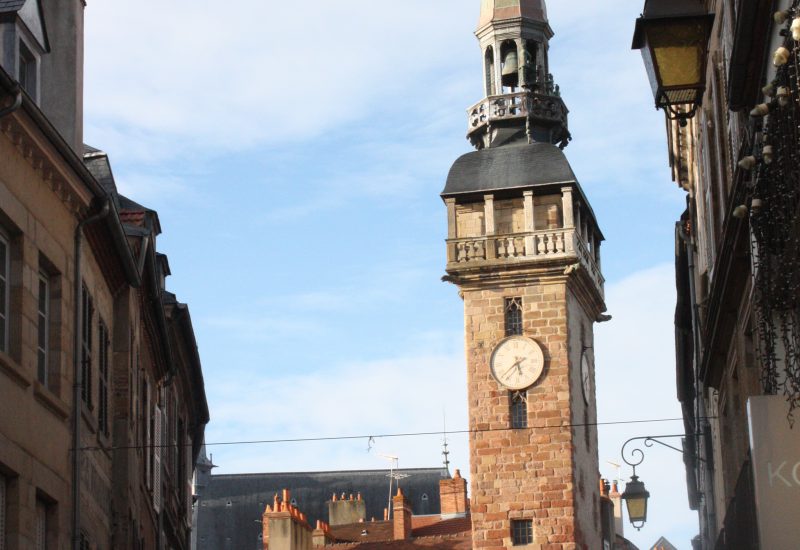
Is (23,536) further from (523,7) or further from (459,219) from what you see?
(523,7)

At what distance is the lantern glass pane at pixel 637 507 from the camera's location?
23844mm

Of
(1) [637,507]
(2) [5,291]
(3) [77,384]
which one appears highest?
(2) [5,291]

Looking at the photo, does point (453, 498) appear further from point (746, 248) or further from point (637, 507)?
point (746, 248)

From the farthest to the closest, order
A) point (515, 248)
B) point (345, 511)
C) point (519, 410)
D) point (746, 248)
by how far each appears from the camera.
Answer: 1. point (345, 511)
2. point (515, 248)
3. point (519, 410)
4. point (746, 248)

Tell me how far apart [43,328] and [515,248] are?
112 feet

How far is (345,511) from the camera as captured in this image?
242 ft

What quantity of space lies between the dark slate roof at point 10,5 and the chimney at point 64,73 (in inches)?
66.1

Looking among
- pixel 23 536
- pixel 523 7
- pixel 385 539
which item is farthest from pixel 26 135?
pixel 385 539

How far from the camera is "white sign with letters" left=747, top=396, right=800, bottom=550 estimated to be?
366 inches

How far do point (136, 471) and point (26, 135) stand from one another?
6481 millimetres

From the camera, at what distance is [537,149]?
169 feet

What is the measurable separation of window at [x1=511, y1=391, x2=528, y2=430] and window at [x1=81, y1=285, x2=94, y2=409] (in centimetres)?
3110

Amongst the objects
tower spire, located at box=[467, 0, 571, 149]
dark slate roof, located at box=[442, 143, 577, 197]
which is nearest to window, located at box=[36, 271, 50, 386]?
dark slate roof, located at box=[442, 143, 577, 197]

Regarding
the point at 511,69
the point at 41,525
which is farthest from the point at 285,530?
the point at 41,525
